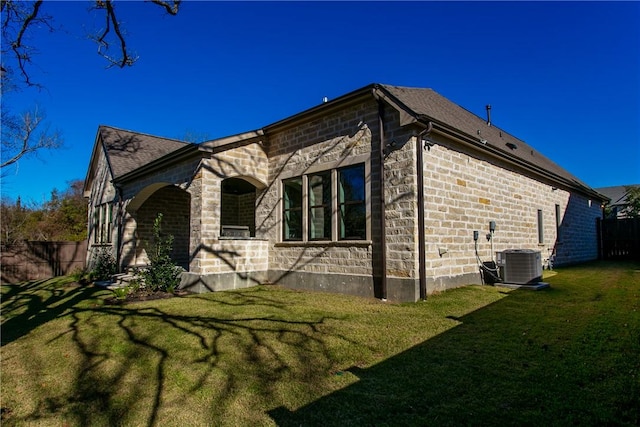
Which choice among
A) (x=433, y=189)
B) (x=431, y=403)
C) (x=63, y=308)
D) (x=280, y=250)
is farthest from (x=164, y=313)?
(x=433, y=189)

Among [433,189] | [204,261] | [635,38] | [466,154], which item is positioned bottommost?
[204,261]

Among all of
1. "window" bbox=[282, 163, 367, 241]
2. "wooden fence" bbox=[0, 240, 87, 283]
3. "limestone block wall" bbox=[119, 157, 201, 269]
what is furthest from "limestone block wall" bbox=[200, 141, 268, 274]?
"wooden fence" bbox=[0, 240, 87, 283]

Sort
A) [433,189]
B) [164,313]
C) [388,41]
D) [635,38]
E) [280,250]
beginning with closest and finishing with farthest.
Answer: [164,313] < [433,189] < [635,38] < [280,250] < [388,41]

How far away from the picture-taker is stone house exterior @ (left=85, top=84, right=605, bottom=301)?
7.25 meters

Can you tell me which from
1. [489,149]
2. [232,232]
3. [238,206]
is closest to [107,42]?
[232,232]

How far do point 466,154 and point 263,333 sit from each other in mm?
6569

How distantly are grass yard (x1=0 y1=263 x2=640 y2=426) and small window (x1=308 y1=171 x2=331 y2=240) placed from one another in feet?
7.46

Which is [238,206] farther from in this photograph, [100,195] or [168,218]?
[100,195]

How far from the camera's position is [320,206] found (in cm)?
893

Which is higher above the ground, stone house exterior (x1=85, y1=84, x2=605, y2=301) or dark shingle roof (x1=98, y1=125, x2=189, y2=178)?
dark shingle roof (x1=98, y1=125, x2=189, y2=178)

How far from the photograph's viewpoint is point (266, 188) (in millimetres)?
10438

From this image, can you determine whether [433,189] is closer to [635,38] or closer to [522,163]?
[522,163]

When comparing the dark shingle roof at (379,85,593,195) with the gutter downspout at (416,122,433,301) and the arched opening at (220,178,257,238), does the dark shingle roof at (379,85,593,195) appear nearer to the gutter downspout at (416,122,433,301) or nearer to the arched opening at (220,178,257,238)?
the gutter downspout at (416,122,433,301)

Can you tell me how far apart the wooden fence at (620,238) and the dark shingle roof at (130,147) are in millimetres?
22354
